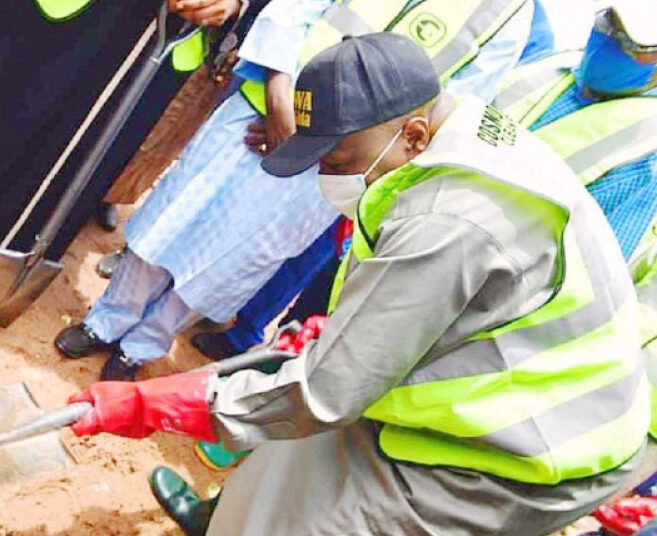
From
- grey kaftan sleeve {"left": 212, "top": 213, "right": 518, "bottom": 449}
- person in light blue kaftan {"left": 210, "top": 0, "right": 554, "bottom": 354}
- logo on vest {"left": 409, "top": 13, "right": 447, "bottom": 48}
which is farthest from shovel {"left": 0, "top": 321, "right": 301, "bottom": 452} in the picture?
logo on vest {"left": 409, "top": 13, "right": 447, "bottom": 48}

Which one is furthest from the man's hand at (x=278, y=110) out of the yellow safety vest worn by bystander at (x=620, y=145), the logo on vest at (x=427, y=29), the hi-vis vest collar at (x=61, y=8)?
the yellow safety vest worn by bystander at (x=620, y=145)

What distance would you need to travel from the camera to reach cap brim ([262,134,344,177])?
1.70m

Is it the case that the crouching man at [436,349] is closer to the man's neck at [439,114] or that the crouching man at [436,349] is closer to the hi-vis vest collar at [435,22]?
the man's neck at [439,114]

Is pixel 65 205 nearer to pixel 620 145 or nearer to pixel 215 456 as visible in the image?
pixel 215 456

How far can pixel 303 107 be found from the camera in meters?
1.73

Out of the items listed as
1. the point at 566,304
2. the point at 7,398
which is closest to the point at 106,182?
the point at 7,398

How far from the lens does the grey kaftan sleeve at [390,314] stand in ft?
4.85

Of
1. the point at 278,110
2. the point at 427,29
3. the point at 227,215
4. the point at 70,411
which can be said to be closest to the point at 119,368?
the point at 227,215

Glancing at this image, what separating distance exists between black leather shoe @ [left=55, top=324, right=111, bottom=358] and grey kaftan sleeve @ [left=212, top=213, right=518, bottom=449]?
145cm

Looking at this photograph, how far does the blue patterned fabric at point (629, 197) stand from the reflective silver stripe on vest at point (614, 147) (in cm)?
4

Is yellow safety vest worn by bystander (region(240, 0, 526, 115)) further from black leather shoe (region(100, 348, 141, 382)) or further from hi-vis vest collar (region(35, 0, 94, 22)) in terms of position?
black leather shoe (region(100, 348, 141, 382))

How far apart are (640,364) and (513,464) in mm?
350

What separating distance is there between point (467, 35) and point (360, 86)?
1094 millimetres

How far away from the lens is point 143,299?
9.75ft
